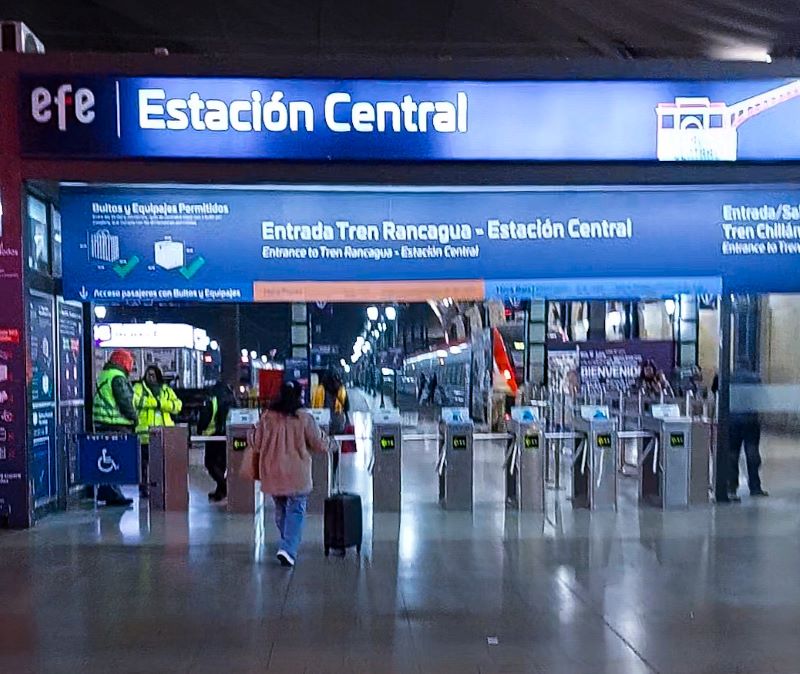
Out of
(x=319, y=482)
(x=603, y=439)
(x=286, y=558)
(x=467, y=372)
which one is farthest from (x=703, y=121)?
(x=467, y=372)

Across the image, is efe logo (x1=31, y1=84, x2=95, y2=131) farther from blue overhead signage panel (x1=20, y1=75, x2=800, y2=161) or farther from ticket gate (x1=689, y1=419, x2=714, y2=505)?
ticket gate (x1=689, y1=419, x2=714, y2=505)

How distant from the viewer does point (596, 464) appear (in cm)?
1080

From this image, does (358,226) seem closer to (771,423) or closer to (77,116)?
(77,116)

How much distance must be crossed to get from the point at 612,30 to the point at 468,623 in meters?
11.8

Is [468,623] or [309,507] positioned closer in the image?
[468,623]

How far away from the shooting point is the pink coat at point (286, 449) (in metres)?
7.89

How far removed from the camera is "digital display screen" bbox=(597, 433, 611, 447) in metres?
10.9

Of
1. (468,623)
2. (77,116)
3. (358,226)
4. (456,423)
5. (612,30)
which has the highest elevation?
(612,30)

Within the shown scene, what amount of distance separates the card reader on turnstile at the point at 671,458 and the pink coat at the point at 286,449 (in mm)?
4624

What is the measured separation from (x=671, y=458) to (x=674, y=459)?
0.13 feet

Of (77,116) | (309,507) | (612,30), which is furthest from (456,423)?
(612,30)

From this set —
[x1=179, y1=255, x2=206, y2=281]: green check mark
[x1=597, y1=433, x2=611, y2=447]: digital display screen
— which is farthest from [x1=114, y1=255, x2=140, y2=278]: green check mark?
[x1=597, y1=433, x2=611, y2=447]: digital display screen

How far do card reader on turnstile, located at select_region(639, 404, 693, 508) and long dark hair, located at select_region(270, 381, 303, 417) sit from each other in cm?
481

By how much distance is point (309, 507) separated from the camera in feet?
34.7
